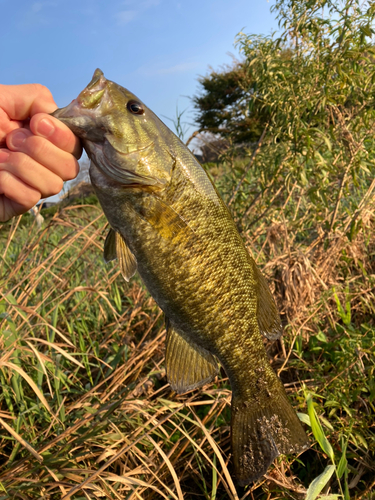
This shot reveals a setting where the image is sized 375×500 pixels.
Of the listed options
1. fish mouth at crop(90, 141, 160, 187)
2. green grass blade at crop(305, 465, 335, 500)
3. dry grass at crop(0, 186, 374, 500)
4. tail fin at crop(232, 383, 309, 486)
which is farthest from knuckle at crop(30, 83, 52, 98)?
green grass blade at crop(305, 465, 335, 500)

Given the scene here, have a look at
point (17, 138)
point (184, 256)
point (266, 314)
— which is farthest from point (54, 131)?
point (266, 314)

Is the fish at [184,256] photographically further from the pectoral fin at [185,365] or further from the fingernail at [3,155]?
the fingernail at [3,155]

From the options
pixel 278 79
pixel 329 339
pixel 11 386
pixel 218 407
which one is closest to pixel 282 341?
pixel 329 339

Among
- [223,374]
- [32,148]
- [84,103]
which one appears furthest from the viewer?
[223,374]

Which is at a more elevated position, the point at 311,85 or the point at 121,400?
the point at 311,85

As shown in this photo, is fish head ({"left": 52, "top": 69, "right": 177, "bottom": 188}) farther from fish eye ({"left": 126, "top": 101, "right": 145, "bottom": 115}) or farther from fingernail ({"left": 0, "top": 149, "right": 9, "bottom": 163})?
fingernail ({"left": 0, "top": 149, "right": 9, "bottom": 163})

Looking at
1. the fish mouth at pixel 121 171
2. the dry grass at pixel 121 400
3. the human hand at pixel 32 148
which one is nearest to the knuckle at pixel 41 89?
the human hand at pixel 32 148

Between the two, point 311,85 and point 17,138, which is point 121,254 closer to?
point 17,138
